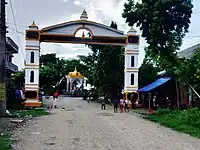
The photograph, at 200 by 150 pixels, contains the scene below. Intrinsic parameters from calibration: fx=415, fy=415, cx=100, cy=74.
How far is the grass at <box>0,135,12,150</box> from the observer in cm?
1269

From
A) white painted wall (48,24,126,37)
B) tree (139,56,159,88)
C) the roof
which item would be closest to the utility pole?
white painted wall (48,24,126,37)

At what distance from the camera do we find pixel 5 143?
1371 centimetres

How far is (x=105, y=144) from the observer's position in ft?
45.5

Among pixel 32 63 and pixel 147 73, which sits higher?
pixel 32 63

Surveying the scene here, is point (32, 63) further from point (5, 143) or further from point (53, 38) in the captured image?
point (5, 143)

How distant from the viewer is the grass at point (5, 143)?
12.7 m

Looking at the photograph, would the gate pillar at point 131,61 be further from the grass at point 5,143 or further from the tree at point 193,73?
the grass at point 5,143

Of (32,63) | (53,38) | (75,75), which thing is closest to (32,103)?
(32,63)

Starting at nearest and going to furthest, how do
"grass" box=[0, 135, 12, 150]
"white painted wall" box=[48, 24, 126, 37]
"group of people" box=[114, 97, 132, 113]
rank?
"grass" box=[0, 135, 12, 150], "group of people" box=[114, 97, 132, 113], "white painted wall" box=[48, 24, 126, 37]

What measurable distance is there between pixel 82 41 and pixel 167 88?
962 cm

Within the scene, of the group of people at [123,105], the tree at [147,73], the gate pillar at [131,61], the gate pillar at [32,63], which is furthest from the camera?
the tree at [147,73]

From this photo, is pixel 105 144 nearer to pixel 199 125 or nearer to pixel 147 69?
pixel 199 125

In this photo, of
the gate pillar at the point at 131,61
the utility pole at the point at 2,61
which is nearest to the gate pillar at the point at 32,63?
the gate pillar at the point at 131,61

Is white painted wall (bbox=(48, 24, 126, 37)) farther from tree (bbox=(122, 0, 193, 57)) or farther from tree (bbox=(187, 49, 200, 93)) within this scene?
tree (bbox=(187, 49, 200, 93))
